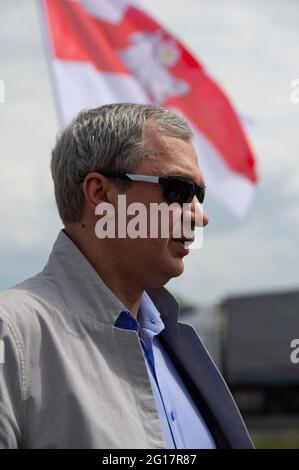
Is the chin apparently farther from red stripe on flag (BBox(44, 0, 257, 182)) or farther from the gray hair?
red stripe on flag (BBox(44, 0, 257, 182))

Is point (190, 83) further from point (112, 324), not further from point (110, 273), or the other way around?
point (112, 324)

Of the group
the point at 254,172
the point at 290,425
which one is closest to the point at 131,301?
the point at 254,172

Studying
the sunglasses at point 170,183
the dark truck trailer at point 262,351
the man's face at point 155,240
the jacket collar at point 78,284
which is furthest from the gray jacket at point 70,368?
the dark truck trailer at point 262,351

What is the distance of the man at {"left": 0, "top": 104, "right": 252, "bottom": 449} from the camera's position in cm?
230

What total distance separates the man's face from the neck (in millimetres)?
17

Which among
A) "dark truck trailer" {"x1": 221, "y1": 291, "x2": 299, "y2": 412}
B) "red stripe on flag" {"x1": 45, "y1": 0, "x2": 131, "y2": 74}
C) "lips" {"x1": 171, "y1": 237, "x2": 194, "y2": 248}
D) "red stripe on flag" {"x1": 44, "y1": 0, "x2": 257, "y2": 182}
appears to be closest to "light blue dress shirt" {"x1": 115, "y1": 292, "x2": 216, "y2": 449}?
"lips" {"x1": 171, "y1": 237, "x2": 194, "y2": 248}

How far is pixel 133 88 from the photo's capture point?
7996 millimetres

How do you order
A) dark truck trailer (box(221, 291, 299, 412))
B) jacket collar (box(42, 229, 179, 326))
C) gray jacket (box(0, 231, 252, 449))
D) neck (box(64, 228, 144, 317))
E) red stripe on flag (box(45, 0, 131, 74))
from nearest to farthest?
gray jacket (box(0, 231, 252, 449)) → jacket collar (box(42, 229, 179, 326)) → neck (box(64, 228, 144, 317)) → red stripe on flag (box(45, 0, 131, 74)) → dark truck trailer (box(221, 291, 299, 412))

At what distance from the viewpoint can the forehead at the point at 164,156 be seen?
2.73m

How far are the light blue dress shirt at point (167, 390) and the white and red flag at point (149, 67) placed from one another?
5.09 meters

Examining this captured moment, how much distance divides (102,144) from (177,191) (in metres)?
0.24

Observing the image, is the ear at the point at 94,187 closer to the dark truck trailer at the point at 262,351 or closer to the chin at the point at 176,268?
the chin at the point at 176,268
